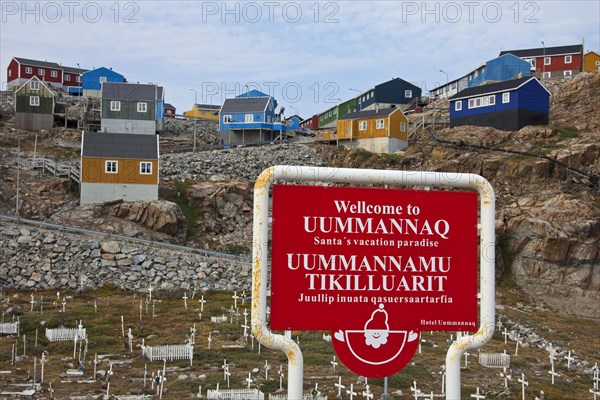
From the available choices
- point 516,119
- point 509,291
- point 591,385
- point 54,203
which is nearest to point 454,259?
point 591,385

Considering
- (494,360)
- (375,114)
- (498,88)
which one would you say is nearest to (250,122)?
(375,114)

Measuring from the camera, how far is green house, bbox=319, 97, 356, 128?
109250 mm

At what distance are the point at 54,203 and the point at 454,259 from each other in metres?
48.3

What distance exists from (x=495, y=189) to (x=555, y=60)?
50.0 m

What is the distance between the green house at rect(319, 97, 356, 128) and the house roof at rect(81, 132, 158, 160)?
190 ft

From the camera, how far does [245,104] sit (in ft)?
276

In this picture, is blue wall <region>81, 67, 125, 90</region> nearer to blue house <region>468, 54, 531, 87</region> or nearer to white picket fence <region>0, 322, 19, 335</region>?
blue house <region>468, 54, 531, 87</region>

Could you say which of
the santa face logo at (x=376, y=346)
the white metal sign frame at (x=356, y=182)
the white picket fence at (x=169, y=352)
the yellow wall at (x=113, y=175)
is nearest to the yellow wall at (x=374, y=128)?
the yellow wall at (x=113, y=175)

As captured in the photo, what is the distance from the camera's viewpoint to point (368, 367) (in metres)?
7.85

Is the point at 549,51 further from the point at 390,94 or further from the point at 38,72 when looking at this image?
the point at 38,72

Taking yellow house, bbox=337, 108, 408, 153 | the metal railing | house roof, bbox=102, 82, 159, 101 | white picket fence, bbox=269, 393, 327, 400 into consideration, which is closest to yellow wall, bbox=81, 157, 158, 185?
the metal railing

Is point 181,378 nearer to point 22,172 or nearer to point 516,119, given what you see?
point 22,172

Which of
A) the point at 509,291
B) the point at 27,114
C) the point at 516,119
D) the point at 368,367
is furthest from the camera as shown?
the point at 27,114

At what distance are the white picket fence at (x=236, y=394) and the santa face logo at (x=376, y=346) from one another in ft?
49.1
